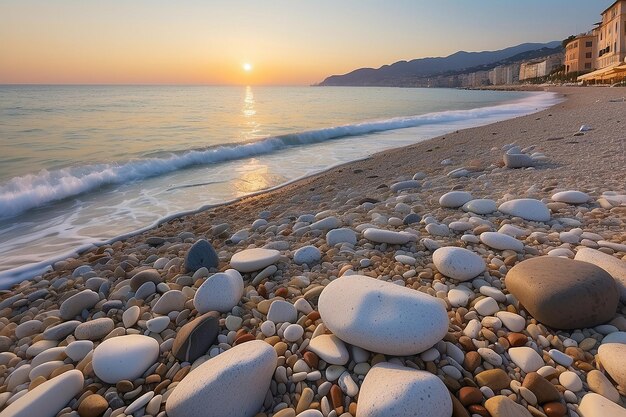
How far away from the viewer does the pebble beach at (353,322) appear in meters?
1.46

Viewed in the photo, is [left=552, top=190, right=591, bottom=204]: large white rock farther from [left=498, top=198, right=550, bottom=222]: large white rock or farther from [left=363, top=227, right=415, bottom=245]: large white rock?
[left=363, top=227, right=415, bottom=245]: large white rock

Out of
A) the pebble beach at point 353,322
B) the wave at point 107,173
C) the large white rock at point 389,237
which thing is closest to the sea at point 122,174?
the wave at point 107,173

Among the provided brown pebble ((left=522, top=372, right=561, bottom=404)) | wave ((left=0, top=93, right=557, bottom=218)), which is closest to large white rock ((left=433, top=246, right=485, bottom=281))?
brown pebble ((left=522, top=372, right=561, bottom=404))

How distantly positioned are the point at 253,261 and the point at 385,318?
1.23 metres

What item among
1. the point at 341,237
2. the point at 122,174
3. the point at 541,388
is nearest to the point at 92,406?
the point at 541,388

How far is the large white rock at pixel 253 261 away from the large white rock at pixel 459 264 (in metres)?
1.15

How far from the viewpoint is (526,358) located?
62.6 inches

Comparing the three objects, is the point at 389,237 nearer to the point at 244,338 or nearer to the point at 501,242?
the point at 501,242

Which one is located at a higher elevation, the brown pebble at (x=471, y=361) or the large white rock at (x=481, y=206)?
the large white rock at (x=481, y=206)

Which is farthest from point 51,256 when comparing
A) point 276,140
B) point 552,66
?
point 552,66

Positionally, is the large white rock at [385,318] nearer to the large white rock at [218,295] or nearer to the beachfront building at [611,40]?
the large white rock at [218,295]

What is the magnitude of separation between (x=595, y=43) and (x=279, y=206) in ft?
253

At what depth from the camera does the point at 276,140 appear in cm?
1237

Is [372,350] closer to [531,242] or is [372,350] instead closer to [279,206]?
[531,242]
